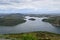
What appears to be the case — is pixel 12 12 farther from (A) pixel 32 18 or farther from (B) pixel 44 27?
(B) pixel 44 27

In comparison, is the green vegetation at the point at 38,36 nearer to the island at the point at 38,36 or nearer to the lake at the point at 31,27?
the island at the point at 38,36

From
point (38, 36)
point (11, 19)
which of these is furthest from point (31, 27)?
point (11, 19)

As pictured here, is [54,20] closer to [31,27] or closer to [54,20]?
[54,20]

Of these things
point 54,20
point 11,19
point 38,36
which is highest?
point 11,19

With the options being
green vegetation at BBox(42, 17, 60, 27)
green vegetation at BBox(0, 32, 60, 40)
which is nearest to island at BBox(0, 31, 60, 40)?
green vegetation at BBox(0, 32, 60, 40)

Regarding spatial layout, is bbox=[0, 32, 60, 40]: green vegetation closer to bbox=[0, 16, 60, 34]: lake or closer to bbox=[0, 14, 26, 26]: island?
bbox=[0, 16, 60, 34]: lake

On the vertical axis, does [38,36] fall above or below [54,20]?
below
